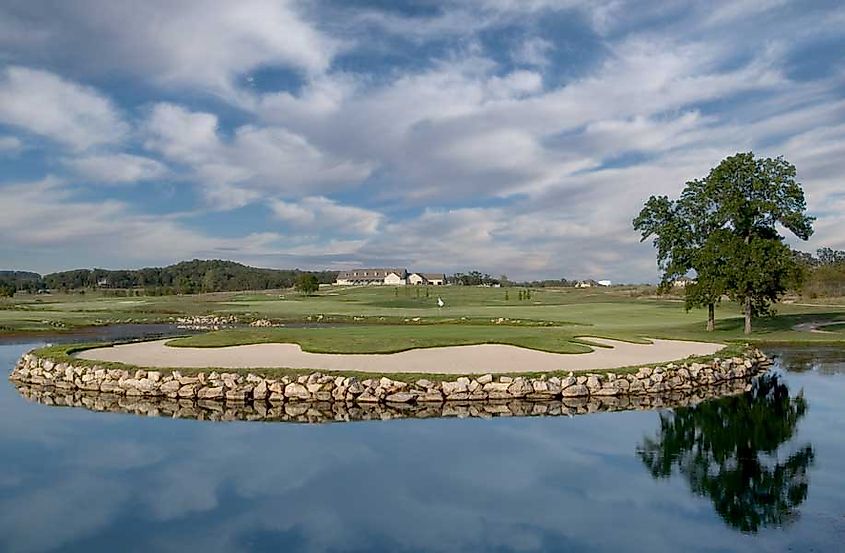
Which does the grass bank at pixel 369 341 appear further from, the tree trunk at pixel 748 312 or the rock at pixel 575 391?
the tree trunk at pixel 748 312

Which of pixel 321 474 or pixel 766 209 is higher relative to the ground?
pixel 766 209

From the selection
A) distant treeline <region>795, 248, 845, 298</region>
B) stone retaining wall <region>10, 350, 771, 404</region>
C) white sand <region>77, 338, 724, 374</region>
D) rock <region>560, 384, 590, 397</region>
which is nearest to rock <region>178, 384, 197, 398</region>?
stone retaining wall <region>10, 350, 771, 404</region>

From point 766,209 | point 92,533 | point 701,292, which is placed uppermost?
point 766,209

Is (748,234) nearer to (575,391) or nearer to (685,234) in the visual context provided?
(685,234)

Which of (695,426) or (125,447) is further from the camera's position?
(695,426)

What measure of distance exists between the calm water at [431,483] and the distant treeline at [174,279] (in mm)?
114628

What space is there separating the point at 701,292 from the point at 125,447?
108 feet

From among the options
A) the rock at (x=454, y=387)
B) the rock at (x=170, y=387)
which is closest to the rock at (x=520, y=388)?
the rock at (x=454, y=387)

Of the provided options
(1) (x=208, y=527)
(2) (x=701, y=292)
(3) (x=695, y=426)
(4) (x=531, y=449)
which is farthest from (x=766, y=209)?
(1) (x=208, y=527)

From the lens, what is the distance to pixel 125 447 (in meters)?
14.9

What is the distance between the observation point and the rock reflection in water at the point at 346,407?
17.9 metres

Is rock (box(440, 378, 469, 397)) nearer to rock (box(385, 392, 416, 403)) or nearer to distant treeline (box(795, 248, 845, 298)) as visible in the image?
rock (box(385, 392, 416, 403))

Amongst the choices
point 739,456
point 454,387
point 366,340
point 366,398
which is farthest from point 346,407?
point 739,456

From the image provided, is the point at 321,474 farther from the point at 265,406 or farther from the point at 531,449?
the point at 265,406
